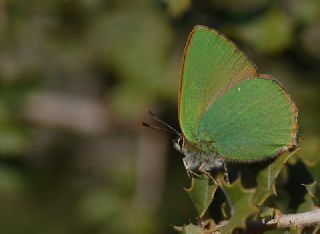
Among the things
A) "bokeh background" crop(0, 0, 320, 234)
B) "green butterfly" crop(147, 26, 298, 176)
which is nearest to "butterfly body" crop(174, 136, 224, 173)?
"green butterfly" crop(147, 26, 298, 176)

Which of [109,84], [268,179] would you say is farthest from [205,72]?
[109,84]

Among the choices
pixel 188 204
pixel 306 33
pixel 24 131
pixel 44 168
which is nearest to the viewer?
pixel 306 33

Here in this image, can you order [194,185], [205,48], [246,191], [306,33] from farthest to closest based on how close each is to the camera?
[306,33]
[205,48]
[194,185]
[246,191]

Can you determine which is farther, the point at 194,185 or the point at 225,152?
the point at 225,152

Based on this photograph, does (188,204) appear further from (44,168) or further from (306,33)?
(306,33)

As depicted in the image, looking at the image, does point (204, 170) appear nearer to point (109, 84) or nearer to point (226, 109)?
point (226, 109)

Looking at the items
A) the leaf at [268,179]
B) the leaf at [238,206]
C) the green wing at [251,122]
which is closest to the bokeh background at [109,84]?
the green wing at [251,122]

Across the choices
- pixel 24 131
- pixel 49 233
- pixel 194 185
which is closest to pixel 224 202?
pixel 194 185
